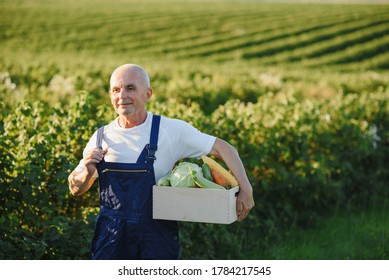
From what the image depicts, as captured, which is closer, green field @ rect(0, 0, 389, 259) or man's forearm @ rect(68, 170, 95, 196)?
man's forearm @ rect(68, 170, 95, 196)

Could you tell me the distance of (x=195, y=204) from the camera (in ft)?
11.5

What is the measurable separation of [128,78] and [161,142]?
39cm

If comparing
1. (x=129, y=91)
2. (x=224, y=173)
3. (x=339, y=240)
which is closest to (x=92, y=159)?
(x=129, y=91)

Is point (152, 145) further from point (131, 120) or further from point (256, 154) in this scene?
point (256, 154)

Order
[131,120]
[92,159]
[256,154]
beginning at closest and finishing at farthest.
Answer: [92,159] < [131,120] < [256,154]

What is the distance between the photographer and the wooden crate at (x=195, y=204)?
3.45 meters

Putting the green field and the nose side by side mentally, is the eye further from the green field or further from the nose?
the green field

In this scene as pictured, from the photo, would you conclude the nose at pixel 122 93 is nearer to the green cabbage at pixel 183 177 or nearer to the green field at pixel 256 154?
the green cabbage at pixel 183 177

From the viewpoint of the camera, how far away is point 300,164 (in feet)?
22.5

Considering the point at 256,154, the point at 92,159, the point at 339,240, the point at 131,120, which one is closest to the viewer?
the point at 92,159

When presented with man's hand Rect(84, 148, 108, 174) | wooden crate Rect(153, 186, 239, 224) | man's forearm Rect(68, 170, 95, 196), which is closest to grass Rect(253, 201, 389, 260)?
wooden crate Rect(153, 186, 239, 224)

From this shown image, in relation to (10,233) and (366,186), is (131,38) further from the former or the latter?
(10,233)

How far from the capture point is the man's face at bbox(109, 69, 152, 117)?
3.54 m

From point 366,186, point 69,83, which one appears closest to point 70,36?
point 69,83
